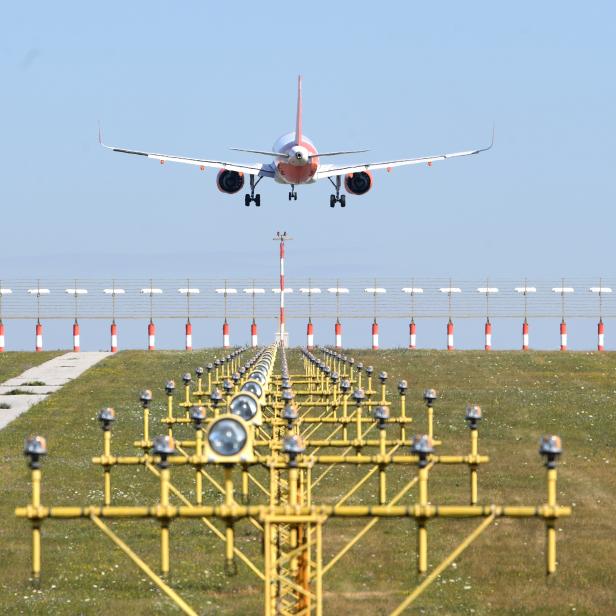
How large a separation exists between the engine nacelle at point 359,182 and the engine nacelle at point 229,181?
16.1 ft

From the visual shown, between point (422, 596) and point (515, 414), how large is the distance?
34.2m

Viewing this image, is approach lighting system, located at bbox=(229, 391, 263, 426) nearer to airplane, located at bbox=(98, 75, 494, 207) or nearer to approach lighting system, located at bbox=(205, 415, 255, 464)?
approach lighting system, located at bbox=(205, 415, 255, 464)

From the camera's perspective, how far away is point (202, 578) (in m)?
35.6

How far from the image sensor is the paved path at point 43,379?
2781 inches

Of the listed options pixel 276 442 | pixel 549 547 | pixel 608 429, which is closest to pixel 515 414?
pixel 608 429

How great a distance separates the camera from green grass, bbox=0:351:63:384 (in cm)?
8612

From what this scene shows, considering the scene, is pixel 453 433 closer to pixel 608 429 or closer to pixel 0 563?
pixel 608 429

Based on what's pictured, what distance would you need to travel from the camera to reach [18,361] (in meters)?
92.8

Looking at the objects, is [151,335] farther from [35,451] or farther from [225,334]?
[35,451]

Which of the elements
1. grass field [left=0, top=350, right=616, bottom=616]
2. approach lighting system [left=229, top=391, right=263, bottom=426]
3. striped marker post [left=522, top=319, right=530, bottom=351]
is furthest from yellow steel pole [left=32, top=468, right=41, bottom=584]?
striped marker post [left=522, top=319, right=530, bottom=351]

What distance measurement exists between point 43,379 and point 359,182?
57.8 feet

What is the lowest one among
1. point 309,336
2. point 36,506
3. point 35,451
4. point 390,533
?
point 390,533

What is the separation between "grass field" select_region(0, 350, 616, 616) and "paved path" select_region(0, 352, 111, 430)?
3.48 feet

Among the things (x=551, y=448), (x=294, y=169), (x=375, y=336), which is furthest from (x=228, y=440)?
(x=375, y=336)
